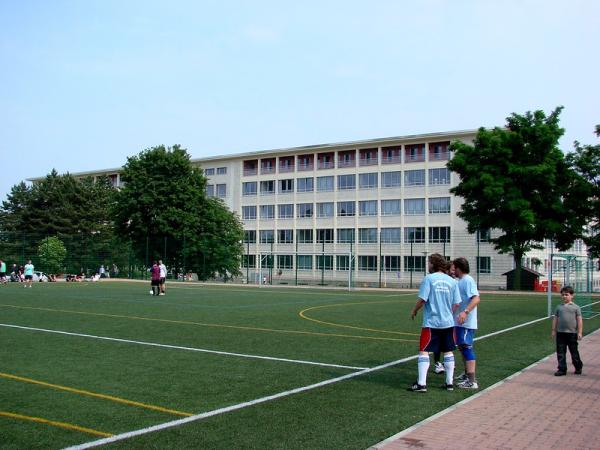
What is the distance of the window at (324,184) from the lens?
8000cm

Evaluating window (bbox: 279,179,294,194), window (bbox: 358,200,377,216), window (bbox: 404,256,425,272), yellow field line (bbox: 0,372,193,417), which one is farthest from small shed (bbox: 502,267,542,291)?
window (bbox: 279,179,294,194)

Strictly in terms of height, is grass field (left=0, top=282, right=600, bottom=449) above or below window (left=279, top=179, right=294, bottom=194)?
below

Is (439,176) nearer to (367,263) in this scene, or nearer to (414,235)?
(414,235)

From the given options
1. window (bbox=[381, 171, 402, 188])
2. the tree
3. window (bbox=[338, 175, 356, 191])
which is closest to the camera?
the tree

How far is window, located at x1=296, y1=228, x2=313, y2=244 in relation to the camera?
268 feet

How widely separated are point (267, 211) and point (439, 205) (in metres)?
25.7

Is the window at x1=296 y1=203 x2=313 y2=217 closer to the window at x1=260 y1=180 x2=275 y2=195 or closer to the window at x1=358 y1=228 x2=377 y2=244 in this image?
the window at x1=260 y1=180 x2=275 y2=195

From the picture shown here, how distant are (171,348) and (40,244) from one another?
4861 cm

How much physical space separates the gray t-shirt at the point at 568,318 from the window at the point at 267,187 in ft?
247

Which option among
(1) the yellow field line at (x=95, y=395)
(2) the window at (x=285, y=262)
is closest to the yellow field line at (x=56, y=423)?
(1) the yellow field line at (x=95, y=395)

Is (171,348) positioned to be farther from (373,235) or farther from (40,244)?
(373,235)

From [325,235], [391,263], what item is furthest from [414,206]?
[325,235]

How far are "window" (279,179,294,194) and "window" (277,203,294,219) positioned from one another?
1.89 m

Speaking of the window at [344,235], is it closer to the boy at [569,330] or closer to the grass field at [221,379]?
the grass field at [221,379]
